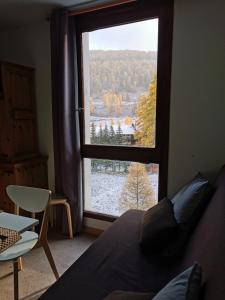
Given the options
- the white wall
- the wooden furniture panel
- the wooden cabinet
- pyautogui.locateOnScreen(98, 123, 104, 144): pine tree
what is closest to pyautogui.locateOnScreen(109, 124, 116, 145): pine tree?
pyautogui.locateOnScreen(98, 123, 104, 144): pine tree

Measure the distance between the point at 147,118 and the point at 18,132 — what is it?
1436 millimetres

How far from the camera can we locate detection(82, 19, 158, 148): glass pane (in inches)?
85.0

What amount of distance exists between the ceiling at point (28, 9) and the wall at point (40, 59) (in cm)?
12

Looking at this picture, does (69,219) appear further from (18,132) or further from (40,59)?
(40,59)

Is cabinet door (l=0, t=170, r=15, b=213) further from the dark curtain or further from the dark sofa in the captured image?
the dark sofa

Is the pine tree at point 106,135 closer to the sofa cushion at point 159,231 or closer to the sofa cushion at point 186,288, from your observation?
the sofa cushion at point 159,231

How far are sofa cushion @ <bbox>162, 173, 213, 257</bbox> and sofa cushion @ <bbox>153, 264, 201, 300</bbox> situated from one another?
0.60m

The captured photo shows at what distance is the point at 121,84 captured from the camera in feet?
7.55

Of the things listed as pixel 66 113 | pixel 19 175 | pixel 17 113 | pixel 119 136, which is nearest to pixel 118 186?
pixel 119 136

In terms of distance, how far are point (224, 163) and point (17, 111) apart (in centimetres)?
213

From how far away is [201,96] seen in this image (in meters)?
1.93

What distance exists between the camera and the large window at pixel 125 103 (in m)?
2.09

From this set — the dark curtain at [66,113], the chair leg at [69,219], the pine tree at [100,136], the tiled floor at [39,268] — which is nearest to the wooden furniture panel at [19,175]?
the dark curtain at [66,113]

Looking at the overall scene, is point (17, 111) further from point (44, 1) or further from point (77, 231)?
point (77, 231)
